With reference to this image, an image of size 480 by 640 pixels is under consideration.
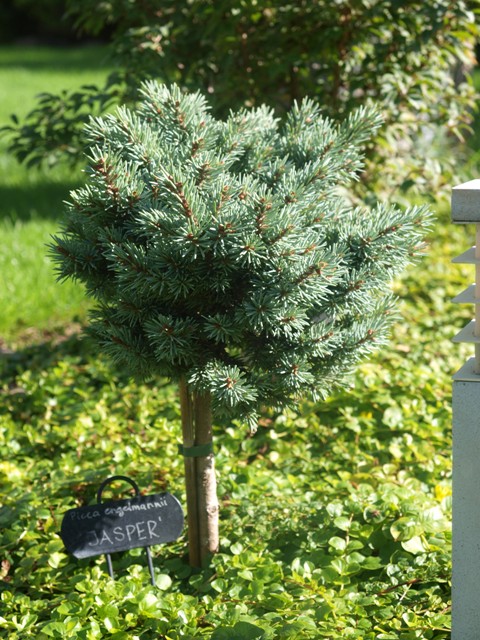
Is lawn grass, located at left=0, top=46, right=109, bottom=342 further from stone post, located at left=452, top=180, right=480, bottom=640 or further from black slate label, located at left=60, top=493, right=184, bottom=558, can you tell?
stone post, located at left=452, top=180, right=480, bottom=640

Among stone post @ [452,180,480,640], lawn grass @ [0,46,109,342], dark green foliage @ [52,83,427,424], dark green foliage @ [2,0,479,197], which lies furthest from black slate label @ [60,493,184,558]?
dark green foliage @ [2,0,479,197]

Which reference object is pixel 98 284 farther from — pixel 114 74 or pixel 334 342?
pixel 114 74

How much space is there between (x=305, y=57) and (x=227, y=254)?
6.15ft

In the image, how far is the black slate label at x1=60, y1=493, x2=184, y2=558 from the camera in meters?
2.29

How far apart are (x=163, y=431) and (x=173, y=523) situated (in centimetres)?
75

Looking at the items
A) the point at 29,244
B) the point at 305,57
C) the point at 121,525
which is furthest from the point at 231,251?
the point at 29,244

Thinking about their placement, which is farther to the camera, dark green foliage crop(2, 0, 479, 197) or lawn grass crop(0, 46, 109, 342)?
lawn grass crop(0, 46, 109, 342)

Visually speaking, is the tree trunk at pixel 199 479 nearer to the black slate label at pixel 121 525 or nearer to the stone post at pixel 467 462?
the black slate label at pixel 121 525

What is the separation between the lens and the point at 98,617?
211cm

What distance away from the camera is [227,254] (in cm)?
197

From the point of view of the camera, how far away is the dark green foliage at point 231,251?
1952 mm

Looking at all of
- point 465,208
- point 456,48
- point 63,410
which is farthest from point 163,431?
point 456,48

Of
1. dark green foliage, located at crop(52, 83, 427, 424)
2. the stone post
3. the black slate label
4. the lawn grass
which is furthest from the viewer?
the lawn grass

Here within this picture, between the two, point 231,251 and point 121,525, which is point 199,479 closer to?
point 121,525
